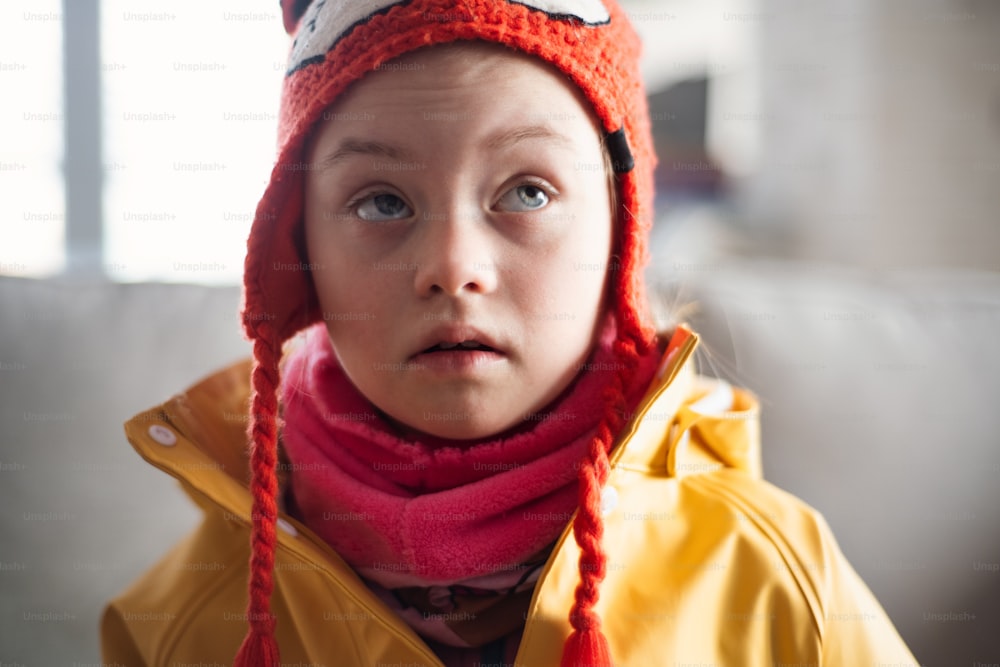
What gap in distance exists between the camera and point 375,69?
0.72 metres

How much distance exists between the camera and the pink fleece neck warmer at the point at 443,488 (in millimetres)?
751

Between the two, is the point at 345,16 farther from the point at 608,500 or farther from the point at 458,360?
the point at 608,500

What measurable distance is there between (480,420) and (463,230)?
0.19 meters

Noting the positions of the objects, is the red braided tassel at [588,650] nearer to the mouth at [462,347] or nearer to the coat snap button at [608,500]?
the coat snap button at [608,500]

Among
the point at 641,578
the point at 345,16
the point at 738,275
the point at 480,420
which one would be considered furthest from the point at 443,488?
the point at 738,275

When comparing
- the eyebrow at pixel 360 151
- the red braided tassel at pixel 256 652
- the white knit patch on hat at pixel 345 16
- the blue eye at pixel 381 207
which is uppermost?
the white knit patch on hat at pixel 345 16

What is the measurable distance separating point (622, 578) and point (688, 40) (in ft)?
8.10

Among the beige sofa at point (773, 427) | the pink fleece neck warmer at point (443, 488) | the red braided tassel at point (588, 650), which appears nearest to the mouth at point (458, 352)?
the pink fleece neck warmer at point (443, 488)

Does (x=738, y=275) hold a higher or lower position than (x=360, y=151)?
lower

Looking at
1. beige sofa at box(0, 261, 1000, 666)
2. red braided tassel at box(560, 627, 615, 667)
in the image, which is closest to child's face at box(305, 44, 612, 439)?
red braided tassel at box(560, 627, 615, 667)

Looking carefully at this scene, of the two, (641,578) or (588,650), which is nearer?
(588,650)

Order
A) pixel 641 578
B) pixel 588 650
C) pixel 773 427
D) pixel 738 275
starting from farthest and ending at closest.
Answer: pixel 738 275 → pixel 773 427 → pixel 641 578 → pixel 588 650

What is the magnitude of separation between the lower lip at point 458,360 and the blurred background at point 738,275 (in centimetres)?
36

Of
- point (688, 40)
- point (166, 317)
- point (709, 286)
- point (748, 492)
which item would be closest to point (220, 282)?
point (166, 317)
